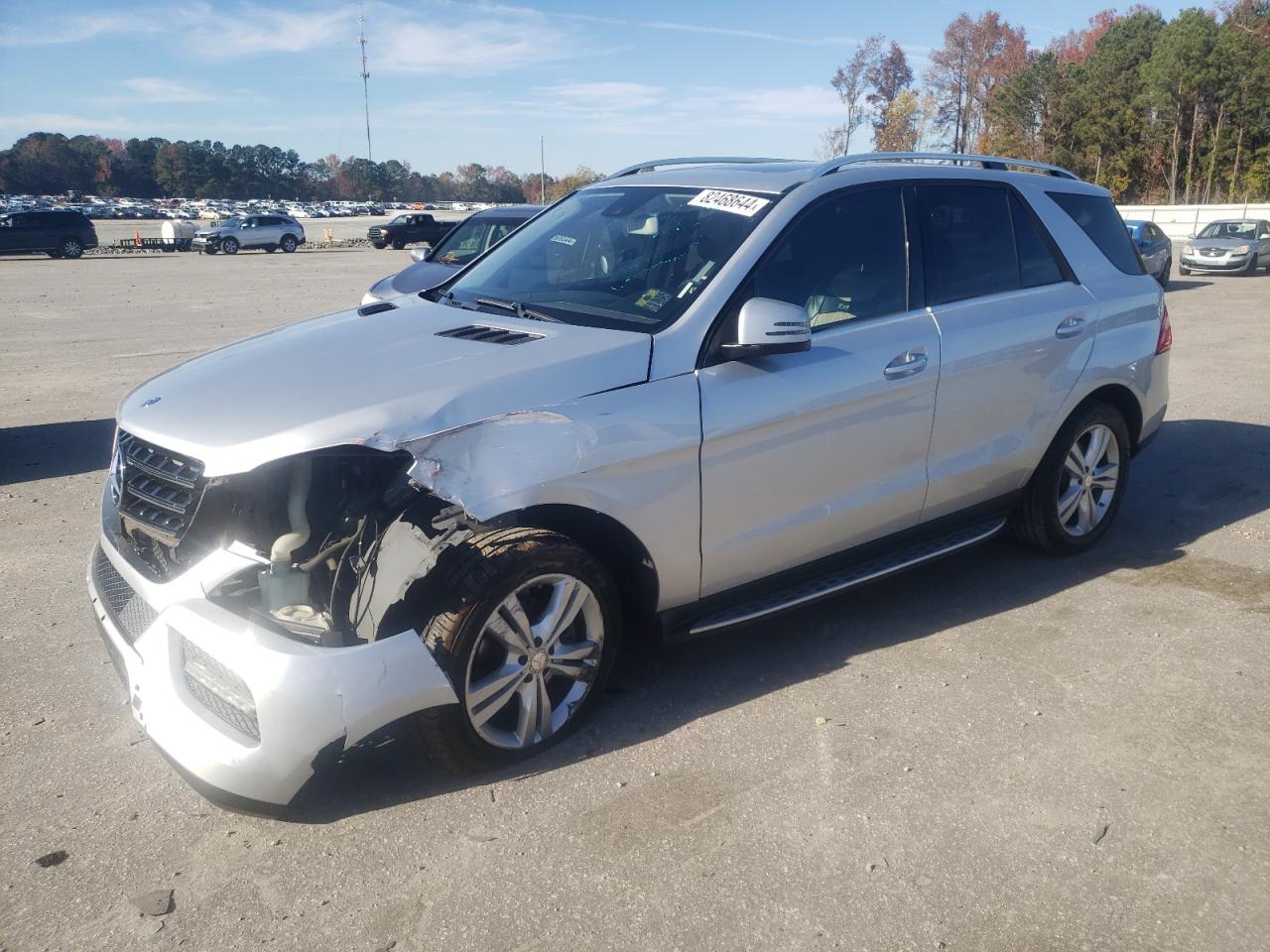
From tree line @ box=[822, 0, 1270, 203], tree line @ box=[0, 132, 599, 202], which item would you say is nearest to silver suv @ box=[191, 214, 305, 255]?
tree line @ box=[822, 0, 1270, 203]

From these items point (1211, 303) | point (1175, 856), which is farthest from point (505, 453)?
point (1211, 303)

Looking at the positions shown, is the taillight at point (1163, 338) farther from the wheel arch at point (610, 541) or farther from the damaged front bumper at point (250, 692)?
the damaged front bumper at point (250, 692)

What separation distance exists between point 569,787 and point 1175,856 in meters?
1.77

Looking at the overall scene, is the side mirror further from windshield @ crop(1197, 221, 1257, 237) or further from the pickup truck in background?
the pickup truck in background

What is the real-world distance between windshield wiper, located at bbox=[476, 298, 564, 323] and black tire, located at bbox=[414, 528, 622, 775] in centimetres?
96

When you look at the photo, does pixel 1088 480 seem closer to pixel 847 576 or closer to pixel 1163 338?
pixel 1163 338

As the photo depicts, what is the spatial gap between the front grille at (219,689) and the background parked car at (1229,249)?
26767mm

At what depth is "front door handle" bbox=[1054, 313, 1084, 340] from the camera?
15.6 feet

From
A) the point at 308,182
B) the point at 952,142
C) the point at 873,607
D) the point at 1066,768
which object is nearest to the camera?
the point at 1066,768

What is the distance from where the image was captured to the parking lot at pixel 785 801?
2680mm

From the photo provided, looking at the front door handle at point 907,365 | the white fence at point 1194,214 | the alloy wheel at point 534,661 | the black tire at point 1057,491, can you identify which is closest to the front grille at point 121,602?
the alloy wheel at point 534,661

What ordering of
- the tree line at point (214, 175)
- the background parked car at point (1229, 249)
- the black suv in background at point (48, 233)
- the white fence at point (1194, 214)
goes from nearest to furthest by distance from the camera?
the background parked car at point (1229, 249) → the black suv in background at point (48, 233) → the white fence at point (1194, 214) → the tree line at point (214, 175)

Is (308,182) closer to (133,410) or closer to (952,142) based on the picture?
(952,142)

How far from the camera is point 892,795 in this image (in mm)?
3227
